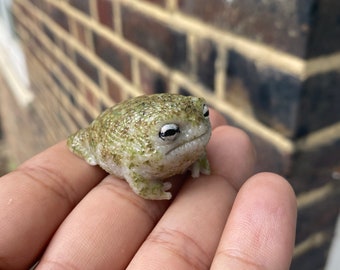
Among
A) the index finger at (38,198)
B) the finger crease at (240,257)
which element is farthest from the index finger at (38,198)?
the finger crease at (240,257)

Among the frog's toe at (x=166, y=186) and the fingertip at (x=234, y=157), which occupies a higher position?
the fingertip at (x=234, y=157)

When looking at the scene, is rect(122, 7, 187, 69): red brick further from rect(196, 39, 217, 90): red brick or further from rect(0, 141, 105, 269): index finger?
rect(0, 141, 105, 269): index finger

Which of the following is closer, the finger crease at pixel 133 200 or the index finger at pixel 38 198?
the index finger at pixel 38 198

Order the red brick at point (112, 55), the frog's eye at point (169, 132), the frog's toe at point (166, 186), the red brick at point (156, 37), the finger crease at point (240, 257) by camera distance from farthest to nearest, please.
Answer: the red brick at point (112, 55), the red brick at point (156, 37), the frog's toe at point (166, 186), the frog's eye at point (169, 132), the finger crease at point (240, 257)

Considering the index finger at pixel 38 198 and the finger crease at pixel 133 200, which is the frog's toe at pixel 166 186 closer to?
the finger crease at pixel 133 200

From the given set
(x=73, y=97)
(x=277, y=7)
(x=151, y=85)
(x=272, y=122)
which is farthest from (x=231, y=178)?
(x=73, y=97)

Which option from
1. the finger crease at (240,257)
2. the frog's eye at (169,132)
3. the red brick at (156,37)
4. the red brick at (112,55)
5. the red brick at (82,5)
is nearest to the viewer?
the finger crease at (240,257)

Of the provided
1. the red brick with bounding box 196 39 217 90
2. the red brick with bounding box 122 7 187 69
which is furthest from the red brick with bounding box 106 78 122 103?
the red brick with bounding box 196 39 217 90

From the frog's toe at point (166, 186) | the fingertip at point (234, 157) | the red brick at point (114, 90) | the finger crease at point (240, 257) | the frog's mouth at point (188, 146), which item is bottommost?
the red brick at point (114, 90)
